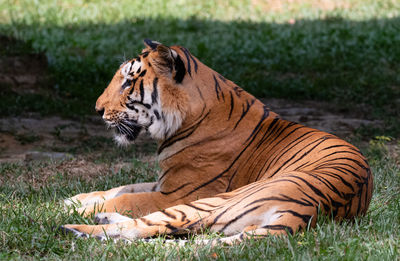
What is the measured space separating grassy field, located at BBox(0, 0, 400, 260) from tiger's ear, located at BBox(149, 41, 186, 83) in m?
1.10

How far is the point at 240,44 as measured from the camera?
12.0 m

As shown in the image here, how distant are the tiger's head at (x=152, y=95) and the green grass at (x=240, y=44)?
4071 mm

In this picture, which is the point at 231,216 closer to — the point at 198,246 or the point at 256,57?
the point at 198,246

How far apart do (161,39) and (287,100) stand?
4123 mm

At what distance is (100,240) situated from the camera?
309 cm

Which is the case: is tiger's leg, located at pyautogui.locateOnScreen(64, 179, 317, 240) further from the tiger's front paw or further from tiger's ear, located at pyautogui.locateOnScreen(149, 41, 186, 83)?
tiger's ear, located at pyautogui.locateOnScreen(149, 41, 186, 83)

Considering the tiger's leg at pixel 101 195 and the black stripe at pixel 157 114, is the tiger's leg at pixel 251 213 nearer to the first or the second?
the black stripe at pixel 157 114

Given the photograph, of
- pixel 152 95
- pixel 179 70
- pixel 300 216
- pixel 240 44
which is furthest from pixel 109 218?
pixel 240 44

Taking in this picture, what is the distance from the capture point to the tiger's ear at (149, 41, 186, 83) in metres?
3.77

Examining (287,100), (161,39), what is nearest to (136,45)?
(161,39)

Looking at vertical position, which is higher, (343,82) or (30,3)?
(30,3)

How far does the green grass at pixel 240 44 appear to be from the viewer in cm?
916

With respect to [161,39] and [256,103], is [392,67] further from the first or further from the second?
[256,103]

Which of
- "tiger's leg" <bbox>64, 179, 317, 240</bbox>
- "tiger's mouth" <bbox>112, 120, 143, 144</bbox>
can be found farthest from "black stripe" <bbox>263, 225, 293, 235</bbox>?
"tiger's mouth" <bbox>112, 120, 143, 144</bbox>
